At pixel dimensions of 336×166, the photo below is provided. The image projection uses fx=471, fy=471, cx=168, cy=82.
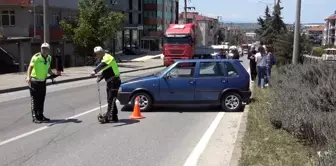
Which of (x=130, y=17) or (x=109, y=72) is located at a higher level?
(x=130, y=17)

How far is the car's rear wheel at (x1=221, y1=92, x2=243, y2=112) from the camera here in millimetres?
13031

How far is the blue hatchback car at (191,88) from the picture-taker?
512 inches

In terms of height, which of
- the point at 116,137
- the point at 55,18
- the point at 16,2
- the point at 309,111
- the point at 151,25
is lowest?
the point at 116,137

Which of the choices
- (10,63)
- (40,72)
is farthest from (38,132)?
(10,63)

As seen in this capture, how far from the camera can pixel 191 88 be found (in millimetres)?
12984

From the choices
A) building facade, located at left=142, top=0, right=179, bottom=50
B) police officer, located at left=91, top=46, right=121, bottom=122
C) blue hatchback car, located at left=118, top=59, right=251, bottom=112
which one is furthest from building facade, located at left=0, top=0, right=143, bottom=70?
building facade, located at left=142, top=0, right=179, bottom=50

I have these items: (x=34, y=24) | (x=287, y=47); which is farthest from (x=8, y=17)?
(x=287, y=47)

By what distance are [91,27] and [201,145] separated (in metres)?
32.6

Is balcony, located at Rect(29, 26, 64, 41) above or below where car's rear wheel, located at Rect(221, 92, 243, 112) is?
above

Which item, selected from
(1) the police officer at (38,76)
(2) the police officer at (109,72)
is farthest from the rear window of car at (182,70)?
(1) the police officer at (38,76)

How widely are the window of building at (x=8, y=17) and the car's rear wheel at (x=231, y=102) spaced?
32.1 metres

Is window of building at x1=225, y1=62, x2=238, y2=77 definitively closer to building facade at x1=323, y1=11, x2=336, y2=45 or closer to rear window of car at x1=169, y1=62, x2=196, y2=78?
rear window of car at x1=169, y1=62, x2=196, y2=78

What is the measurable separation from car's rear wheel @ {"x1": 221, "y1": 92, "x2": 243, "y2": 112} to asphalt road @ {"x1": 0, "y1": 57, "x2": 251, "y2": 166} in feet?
1.10

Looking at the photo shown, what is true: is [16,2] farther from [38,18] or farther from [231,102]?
[231,102]
